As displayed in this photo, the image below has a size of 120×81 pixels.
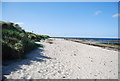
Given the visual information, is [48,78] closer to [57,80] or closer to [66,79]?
[57,80]

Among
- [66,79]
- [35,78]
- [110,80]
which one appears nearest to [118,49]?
[110,80]

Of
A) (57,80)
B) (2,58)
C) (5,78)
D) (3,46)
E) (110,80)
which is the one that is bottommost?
(110,80)

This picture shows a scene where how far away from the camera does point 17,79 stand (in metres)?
3.17

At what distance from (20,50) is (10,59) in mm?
599

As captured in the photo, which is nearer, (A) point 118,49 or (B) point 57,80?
(B) point 57,80

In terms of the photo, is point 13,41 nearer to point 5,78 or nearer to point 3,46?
point 3,46

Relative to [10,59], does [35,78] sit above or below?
below

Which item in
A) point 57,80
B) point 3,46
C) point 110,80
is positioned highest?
point 3,46

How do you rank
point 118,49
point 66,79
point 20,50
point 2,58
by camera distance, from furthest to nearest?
point 118,49, point 20,50, point 2,58, point 66,79

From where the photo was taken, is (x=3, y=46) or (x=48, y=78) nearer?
(x=48, y=78)

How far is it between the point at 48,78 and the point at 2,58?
2437mm

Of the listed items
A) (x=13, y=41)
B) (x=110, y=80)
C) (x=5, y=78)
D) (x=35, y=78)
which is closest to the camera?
(x=5, y=78)

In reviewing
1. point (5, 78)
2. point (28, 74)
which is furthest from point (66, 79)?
point (5, 78)

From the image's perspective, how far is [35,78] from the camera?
3.44m
